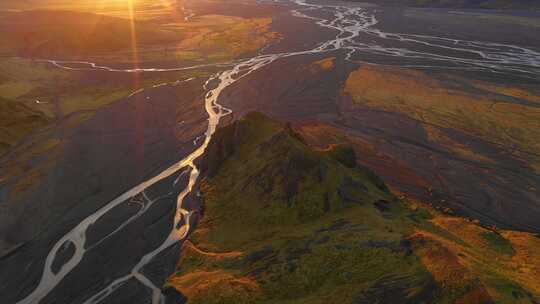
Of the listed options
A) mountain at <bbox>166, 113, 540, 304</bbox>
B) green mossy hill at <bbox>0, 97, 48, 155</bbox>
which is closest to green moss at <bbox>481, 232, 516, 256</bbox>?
mountain at <bbox>166, 113, 540, 304</bbox>

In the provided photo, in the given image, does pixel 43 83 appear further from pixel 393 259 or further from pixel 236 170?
pixel 393 259

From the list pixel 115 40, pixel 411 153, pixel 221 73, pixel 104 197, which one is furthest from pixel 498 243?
pixel 115 40

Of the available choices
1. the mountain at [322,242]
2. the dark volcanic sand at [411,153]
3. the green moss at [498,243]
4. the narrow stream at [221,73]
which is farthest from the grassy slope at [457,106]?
the mountain at [322,242]

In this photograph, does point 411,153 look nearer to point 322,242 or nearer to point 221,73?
point 322,242

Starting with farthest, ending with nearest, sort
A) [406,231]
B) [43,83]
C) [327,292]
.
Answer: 1. [43,83]
2. [406,231]
3. [327,292]

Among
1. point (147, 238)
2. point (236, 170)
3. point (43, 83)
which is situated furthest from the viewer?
point (43, 83)

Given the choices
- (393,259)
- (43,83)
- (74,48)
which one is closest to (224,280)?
(393,259)

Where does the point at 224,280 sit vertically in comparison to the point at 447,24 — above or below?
below

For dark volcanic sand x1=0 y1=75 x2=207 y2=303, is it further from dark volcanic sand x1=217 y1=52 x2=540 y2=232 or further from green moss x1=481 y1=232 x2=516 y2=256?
green moss x1=481 y1=232 x2=516 y2=256

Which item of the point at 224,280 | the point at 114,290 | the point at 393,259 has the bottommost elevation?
the point at 114,290

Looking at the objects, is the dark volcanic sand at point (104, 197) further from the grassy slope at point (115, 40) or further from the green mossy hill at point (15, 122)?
the grassy slope at point (115, 40)
